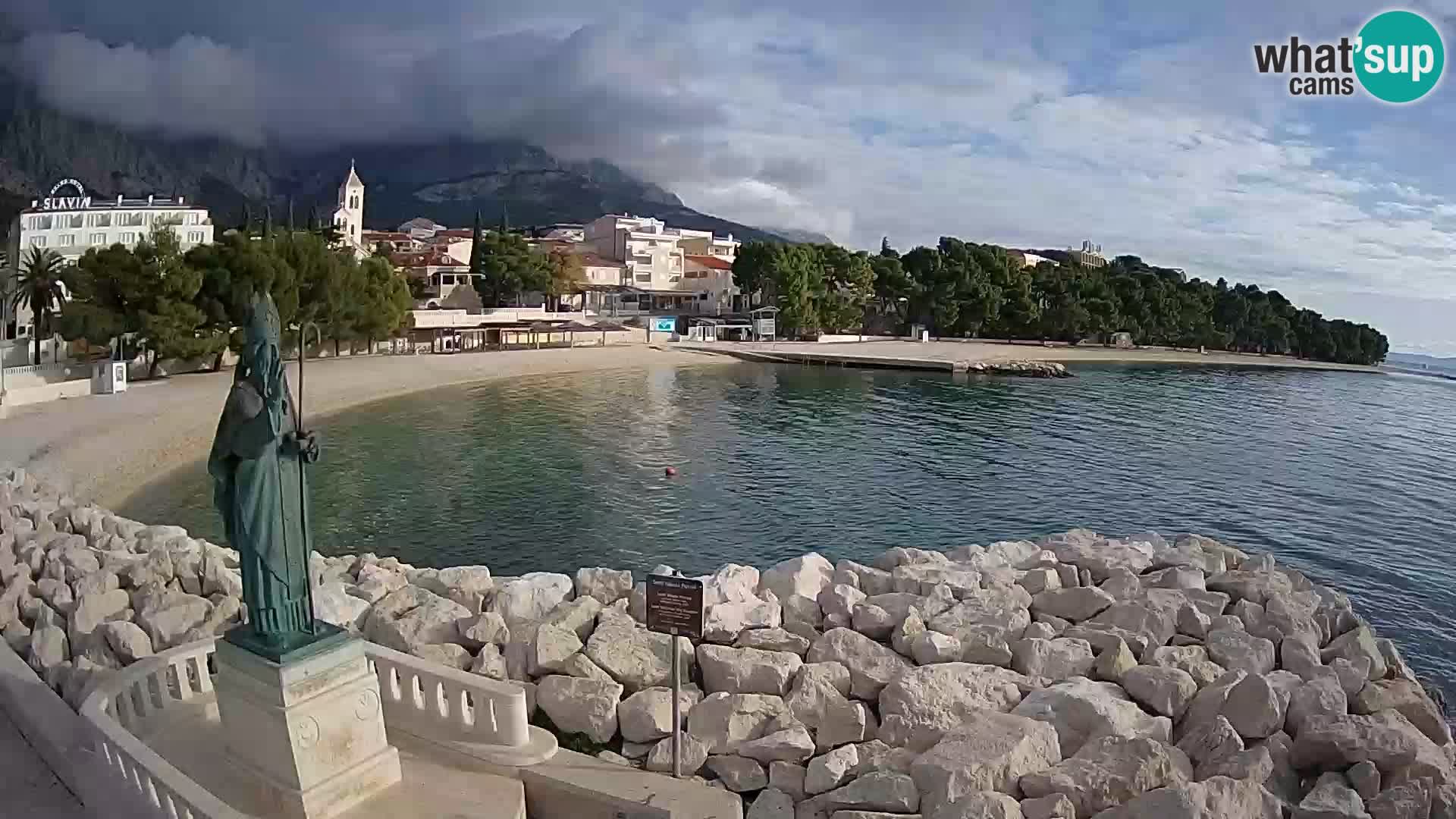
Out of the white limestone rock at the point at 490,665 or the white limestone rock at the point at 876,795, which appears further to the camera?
the white limestone rock at the point at 490,665

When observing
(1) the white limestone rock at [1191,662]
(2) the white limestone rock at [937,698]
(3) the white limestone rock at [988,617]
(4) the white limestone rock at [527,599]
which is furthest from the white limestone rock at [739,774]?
(1) the white limestone rock at [1191,662]

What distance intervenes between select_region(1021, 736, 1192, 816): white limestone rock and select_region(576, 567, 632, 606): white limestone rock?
4848 millimetres

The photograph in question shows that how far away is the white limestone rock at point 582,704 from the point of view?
696cm

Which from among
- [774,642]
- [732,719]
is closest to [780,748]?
[732,719]

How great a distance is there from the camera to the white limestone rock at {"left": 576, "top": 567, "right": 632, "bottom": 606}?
975cm

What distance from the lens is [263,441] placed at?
203 inches

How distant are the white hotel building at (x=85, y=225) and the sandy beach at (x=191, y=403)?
1258cm

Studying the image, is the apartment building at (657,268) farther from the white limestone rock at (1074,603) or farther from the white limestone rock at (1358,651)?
the white limestone rock at (1358,651)

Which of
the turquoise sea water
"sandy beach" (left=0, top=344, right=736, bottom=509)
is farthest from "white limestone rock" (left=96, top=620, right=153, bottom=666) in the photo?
"sandy beach" (left=0, top=344, right=736, bottom=509)

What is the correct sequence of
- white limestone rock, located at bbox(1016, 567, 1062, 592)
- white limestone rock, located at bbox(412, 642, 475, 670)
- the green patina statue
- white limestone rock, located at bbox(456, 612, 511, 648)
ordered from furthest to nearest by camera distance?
white limestone rock, located at bbox(1016, 567, 1062, 592) < white limestone rock, located at bbox(456, 612, 511, 648) < white limestone rock, located at bbox(412, 642, 475, 670) < the green patina statue

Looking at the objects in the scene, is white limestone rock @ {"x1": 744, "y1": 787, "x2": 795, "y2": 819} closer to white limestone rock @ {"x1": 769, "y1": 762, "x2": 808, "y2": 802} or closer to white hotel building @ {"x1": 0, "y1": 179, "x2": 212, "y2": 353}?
white limestone rock @ {"x1": 769, "y1": 762, "x2": 808, "y2": 802}

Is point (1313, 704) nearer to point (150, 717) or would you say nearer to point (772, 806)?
point (772, 806)

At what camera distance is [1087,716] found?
6.82 metres

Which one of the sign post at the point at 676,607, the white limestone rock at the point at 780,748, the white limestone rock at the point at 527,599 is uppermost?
the sign post at the point at 676,607
